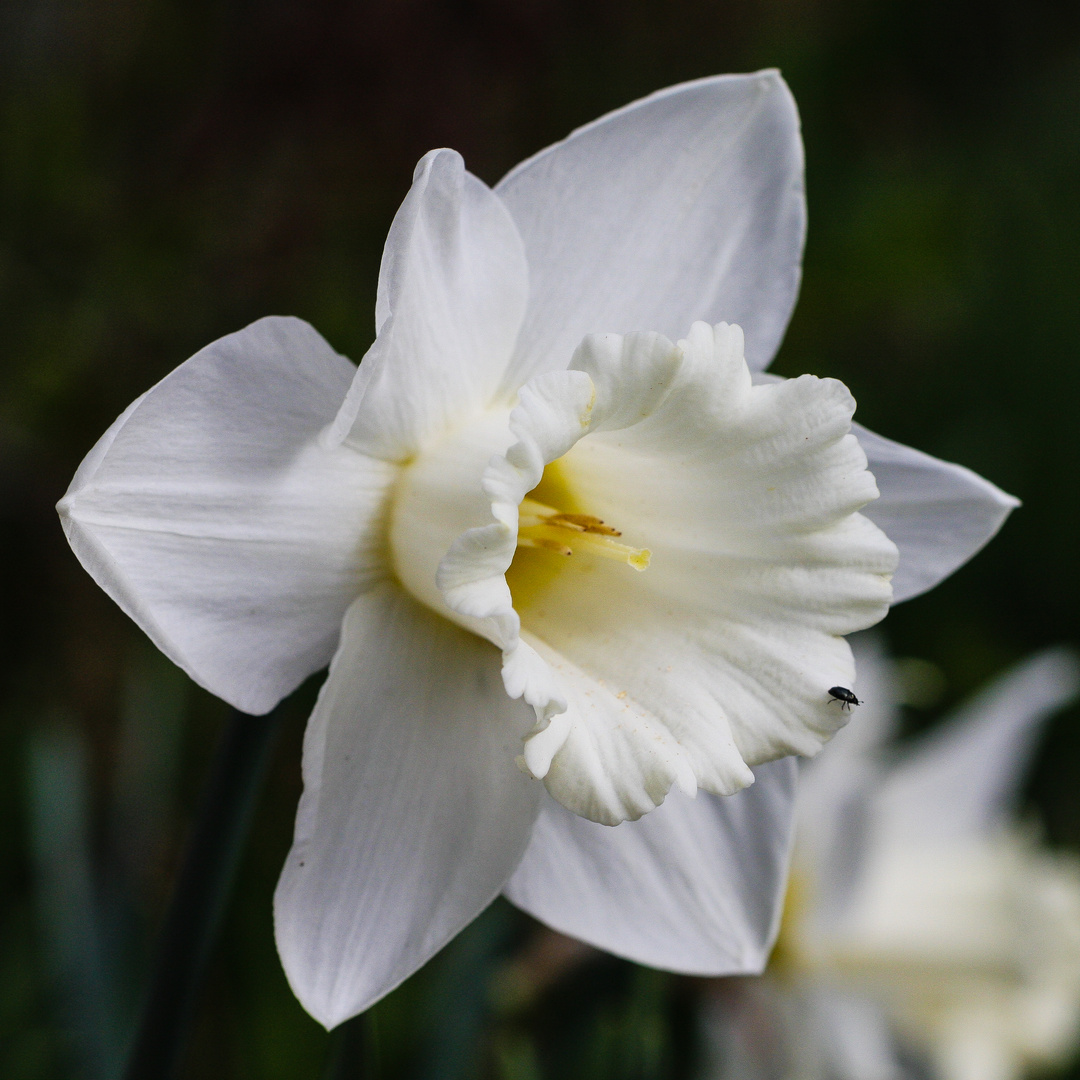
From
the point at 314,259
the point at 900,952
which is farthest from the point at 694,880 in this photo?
the point at 314,259

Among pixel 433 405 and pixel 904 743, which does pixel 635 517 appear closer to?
pixel 433 405

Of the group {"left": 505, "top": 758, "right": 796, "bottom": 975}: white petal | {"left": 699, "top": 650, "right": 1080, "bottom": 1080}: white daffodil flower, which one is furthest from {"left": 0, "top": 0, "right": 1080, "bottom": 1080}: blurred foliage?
{"left": 505, "top": 758, "right": 796, "bottom": 975}: white petal

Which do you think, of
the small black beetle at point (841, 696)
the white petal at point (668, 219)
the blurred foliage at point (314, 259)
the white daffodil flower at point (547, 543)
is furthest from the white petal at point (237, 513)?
the blurred foliage at point (314, 259)

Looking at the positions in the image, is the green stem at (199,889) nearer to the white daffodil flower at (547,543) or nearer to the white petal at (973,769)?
the white daffodil flower at (547,543)

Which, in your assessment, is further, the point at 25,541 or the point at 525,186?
the point at 25,541

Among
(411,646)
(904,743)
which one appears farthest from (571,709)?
(904,743)

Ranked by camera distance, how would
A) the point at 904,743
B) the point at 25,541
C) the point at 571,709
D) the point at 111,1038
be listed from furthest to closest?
the point at 25,541
the point at 904,743
the point at 111,1038
the point at 571,709

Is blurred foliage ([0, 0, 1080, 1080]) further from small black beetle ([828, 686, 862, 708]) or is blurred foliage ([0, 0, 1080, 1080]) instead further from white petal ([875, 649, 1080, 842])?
small black beetle ([828, 686, 862, 708])
